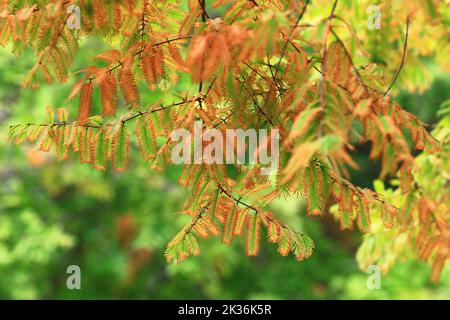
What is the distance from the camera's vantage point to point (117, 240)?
1101 cm

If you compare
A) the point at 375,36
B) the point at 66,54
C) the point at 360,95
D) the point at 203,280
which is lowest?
the point at 203,280

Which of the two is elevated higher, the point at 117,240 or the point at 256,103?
the point at 256,103

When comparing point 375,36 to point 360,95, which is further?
point 375,36

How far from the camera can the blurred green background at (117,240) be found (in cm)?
895

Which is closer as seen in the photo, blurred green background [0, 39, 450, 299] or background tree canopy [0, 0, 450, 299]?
background tree canopy [0, 0, 450, 299]

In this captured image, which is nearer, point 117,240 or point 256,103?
point 256,103

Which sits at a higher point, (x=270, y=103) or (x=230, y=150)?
(x=270, y=103)

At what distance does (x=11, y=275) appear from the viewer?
30.2 ft

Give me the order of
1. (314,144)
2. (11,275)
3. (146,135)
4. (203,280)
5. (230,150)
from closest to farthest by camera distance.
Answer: (314,144) < (230,150) < (146,135) < (11,275) < (203,280)

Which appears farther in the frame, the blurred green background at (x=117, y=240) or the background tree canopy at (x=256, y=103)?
the blurred green background at (x=117, y=240)

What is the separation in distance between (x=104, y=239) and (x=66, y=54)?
29.8 ft

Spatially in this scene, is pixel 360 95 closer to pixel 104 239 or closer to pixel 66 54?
pixel 66 54

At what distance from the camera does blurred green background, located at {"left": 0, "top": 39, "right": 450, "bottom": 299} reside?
8.95 meters

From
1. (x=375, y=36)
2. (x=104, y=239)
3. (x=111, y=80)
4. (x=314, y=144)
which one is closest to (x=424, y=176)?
(x=375, y=36)
